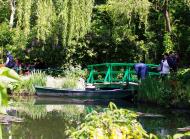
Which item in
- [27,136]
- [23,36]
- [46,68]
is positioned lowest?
[27,136]

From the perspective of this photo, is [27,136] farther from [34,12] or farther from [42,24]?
[34,12]

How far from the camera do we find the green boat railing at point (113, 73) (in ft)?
67.2

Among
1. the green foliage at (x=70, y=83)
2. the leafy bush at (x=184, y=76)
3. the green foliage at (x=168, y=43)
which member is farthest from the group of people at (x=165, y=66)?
the green foliage at (x=70, y=83)

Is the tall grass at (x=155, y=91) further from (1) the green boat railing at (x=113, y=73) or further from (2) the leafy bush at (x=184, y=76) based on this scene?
(1) the green boat railing at (x=113, y=73)

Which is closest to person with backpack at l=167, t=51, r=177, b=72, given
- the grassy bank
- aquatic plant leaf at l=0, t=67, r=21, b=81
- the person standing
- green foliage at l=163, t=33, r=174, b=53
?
the person standing

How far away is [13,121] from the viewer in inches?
516

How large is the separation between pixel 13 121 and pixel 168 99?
6.12 meters

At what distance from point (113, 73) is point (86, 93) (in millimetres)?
2891

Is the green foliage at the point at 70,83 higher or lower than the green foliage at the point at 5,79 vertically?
higher

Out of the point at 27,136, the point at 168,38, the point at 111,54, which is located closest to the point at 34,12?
the point at 111,54

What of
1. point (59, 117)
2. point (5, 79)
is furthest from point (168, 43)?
point (5, 79)

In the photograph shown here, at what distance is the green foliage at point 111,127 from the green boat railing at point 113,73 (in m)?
16.8

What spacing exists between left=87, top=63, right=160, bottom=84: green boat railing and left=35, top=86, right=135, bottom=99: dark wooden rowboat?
0.92m

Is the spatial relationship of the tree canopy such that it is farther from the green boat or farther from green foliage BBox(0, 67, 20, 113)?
green foliage BBox(0, 67, 20, 113)
